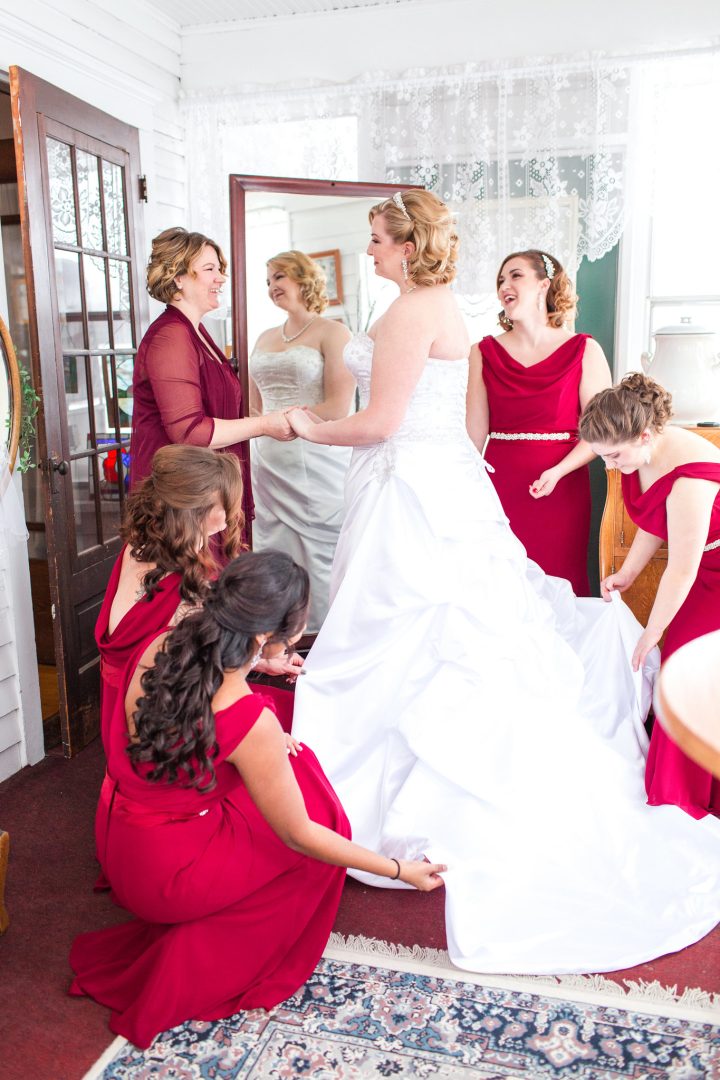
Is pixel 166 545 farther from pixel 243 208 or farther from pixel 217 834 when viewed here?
pixel 243 208

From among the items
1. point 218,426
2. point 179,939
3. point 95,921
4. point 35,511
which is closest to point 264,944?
point 179,939

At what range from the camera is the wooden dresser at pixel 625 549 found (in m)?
3.55

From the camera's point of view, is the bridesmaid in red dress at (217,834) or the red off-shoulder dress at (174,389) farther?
the red off-shoulder dress at (174,389)

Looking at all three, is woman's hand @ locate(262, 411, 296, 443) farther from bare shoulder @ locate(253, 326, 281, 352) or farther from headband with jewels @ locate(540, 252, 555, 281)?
headband with jewels @ locate(540, 252, 555, 281)

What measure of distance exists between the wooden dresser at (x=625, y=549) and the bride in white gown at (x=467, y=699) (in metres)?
0.56

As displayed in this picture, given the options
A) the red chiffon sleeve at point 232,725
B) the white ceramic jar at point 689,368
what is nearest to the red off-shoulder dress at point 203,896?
the red chiffon sleeve at point 232,725

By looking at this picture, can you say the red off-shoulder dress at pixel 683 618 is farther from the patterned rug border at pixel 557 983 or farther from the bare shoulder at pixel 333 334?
the bare shoulder at pixel 333 334

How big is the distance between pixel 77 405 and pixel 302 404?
2.89 feet

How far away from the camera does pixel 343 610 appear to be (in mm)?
2723

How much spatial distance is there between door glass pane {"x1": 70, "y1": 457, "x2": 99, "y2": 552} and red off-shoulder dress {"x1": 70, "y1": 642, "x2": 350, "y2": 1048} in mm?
1503

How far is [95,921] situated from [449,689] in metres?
1.10

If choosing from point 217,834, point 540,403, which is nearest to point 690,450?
point 540,403

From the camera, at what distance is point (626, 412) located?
2.61 meters

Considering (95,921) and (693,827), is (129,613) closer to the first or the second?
(95,921)
